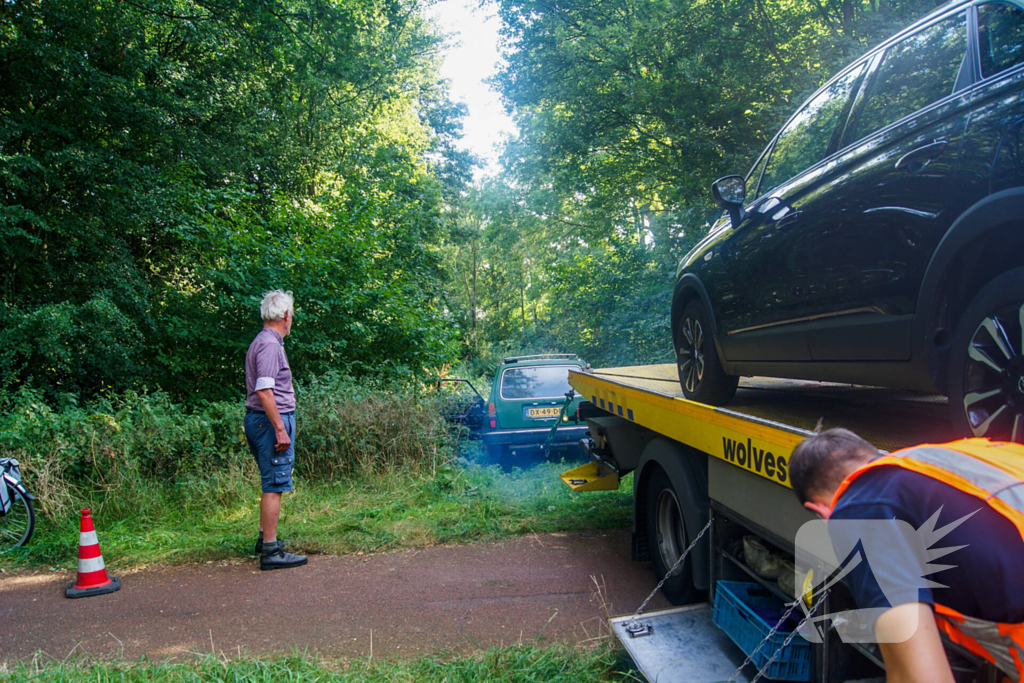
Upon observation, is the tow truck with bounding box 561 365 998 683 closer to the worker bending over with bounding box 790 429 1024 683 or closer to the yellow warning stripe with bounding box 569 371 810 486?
the yellow warning stripe with bounding box 569 371 810 486

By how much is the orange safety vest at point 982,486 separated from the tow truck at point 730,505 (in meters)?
0.24

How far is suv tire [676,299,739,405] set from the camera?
396 cm

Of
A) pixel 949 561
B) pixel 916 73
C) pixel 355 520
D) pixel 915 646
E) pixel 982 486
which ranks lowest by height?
pixel 355 520

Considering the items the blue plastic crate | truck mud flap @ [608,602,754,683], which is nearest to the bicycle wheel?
truck mud flap @ [608,602,754,683]

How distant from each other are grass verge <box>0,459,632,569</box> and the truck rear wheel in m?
1.66

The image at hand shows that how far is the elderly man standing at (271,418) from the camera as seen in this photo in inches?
188

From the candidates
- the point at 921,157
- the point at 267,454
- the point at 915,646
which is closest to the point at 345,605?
the point at 267,454

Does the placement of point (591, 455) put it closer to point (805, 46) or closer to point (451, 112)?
point (805, 46)

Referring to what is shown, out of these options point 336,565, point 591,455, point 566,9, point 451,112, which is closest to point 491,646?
point 336,565

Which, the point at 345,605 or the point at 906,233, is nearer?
the point at 906,233

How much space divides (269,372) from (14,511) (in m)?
2.93

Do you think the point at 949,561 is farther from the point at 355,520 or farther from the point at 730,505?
the point at 355,520

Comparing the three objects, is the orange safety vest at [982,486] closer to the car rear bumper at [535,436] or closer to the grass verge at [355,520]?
the grass verge at [355,520]

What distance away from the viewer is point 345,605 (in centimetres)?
429
